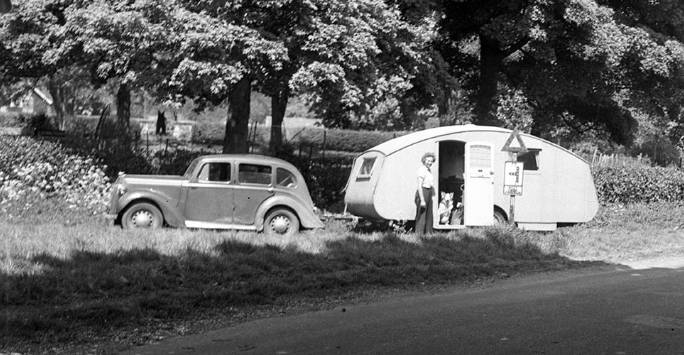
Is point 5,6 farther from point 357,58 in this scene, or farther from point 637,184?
point 637,184

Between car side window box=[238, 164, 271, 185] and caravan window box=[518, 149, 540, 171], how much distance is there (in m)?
6.13

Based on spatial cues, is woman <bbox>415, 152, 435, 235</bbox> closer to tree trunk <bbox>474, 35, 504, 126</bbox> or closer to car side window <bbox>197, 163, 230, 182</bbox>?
car side window <bbox>197, 163, 230, 182</bbox>

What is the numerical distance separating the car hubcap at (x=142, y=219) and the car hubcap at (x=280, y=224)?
2.44m

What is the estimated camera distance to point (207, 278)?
10.7m

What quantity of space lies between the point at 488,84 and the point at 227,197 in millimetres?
14311

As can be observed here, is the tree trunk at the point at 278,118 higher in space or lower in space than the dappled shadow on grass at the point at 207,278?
higher

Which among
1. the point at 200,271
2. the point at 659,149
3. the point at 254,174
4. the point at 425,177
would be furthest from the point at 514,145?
the point at 659,149

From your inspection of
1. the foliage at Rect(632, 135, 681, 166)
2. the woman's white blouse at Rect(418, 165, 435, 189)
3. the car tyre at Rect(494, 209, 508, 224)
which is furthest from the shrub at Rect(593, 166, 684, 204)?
the foliage at Rect(632, 135, 681, 166)

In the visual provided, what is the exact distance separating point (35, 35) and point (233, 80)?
5.93 m

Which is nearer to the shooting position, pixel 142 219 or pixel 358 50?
pixel 142 219

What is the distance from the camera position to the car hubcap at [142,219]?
16030mm

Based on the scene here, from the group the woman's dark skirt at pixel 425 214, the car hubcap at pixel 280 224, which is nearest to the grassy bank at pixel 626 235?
the woman's dark skirt at pixel 425 214

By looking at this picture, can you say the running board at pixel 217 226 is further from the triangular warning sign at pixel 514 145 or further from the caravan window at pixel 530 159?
the caravan window at pixel 530 159

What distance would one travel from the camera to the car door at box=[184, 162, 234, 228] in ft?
54.4
